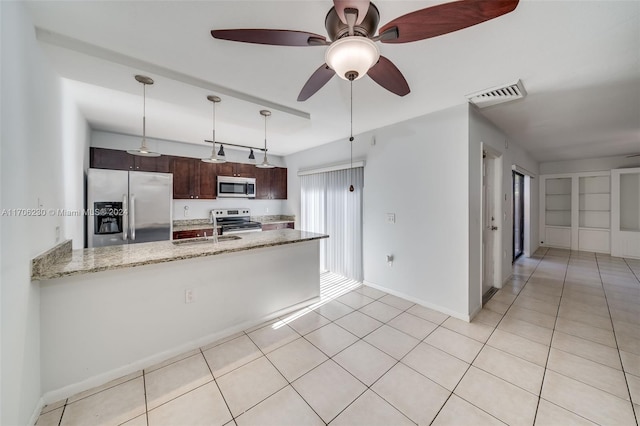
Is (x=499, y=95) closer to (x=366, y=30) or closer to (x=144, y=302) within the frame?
(x=366, y=30)

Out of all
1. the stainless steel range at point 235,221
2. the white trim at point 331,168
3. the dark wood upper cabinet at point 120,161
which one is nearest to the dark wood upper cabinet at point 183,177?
the dark wood upper cabinet at point 120,161

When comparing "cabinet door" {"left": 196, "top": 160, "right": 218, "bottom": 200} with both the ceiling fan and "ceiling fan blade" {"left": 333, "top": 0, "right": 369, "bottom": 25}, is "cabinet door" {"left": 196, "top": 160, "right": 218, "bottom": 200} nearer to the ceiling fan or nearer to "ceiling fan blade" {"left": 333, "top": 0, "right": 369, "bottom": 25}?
the ceiling fan

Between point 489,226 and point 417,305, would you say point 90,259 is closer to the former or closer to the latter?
point 417,305

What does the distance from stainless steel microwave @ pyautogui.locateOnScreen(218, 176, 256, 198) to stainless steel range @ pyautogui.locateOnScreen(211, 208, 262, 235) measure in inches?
16.0

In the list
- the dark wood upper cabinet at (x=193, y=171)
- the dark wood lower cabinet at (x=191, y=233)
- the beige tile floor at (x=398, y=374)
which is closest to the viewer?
the beige tile floor at (x=398, y=374)

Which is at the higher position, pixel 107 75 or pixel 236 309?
pixel 107 75

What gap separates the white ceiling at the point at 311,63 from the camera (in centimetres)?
137

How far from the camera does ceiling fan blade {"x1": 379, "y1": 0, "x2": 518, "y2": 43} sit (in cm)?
97

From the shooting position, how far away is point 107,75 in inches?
74.7

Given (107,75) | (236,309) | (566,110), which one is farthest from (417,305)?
(107,75)

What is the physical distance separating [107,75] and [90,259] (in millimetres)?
1479

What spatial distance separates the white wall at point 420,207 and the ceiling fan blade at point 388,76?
1424 millimetres

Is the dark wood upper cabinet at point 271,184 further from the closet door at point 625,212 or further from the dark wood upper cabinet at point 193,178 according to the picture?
the closet door at point 625,212

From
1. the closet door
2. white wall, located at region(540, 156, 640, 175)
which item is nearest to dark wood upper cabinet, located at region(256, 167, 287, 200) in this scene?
white wall, located at region(540, 156, 640, 175)
